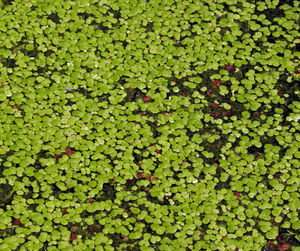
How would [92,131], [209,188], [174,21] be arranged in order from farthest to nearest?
1. [174,21]
2. [92,131]
3. [209,188]

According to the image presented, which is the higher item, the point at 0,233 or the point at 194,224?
the point at 194,224

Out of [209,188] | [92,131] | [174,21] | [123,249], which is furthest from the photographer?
[174,21]

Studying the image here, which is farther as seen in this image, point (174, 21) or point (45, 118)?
point (174, 21)

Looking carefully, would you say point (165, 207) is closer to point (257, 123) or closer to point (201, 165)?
point (201, 165)

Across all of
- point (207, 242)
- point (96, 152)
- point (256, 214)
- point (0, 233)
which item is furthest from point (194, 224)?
point (0, 233)

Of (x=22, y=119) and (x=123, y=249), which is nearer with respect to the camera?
(x=123, y=249)

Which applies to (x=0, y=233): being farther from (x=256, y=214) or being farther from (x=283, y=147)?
(x=283, y=147)

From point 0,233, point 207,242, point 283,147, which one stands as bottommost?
point 0,233

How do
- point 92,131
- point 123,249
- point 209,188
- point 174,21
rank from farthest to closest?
point 174,21, point 92,131, point 209,188, point 123,249

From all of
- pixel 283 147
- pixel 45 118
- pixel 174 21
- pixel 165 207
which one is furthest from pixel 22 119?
pixel 283 147
